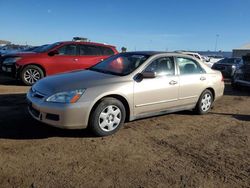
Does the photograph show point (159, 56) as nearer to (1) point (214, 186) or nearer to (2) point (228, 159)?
(2) point (228, 159)

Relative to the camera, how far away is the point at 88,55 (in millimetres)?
10320

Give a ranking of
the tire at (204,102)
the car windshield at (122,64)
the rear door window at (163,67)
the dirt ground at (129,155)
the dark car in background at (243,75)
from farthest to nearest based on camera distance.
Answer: the dark car in background at (243,75)
the tire at (204,102)
the rear door window at (163,67)
the car windshield at (122,64)
the dirt ground at (129,155)

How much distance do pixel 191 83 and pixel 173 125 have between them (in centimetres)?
110

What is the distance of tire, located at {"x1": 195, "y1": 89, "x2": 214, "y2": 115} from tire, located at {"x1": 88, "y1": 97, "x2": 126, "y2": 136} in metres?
2.33

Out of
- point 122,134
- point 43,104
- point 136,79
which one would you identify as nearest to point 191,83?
point 136,79

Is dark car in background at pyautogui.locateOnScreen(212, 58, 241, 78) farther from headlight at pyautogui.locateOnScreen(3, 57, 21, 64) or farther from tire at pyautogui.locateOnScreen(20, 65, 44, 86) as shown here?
headlight at pyautogui.locateOnScreen(3, 57, 21, 64)

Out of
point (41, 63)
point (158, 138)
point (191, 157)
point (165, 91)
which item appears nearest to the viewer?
point (191, 157)

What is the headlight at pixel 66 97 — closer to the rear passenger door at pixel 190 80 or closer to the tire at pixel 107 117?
the tire at pixel 107 117

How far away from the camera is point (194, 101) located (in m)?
6.14

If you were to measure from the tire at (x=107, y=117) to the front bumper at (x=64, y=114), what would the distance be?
0.15 meters

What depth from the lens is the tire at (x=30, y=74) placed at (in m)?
9.31

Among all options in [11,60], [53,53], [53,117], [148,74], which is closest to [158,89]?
[148,74]

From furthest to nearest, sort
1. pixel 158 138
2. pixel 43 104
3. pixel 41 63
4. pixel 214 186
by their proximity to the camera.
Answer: pixel 41 63 < pixel 158 138 < pixel 43 104 < pixel 214 186

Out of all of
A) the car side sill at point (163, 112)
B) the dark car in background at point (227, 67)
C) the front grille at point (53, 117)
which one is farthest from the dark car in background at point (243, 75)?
the front grille at point (53, 117)
